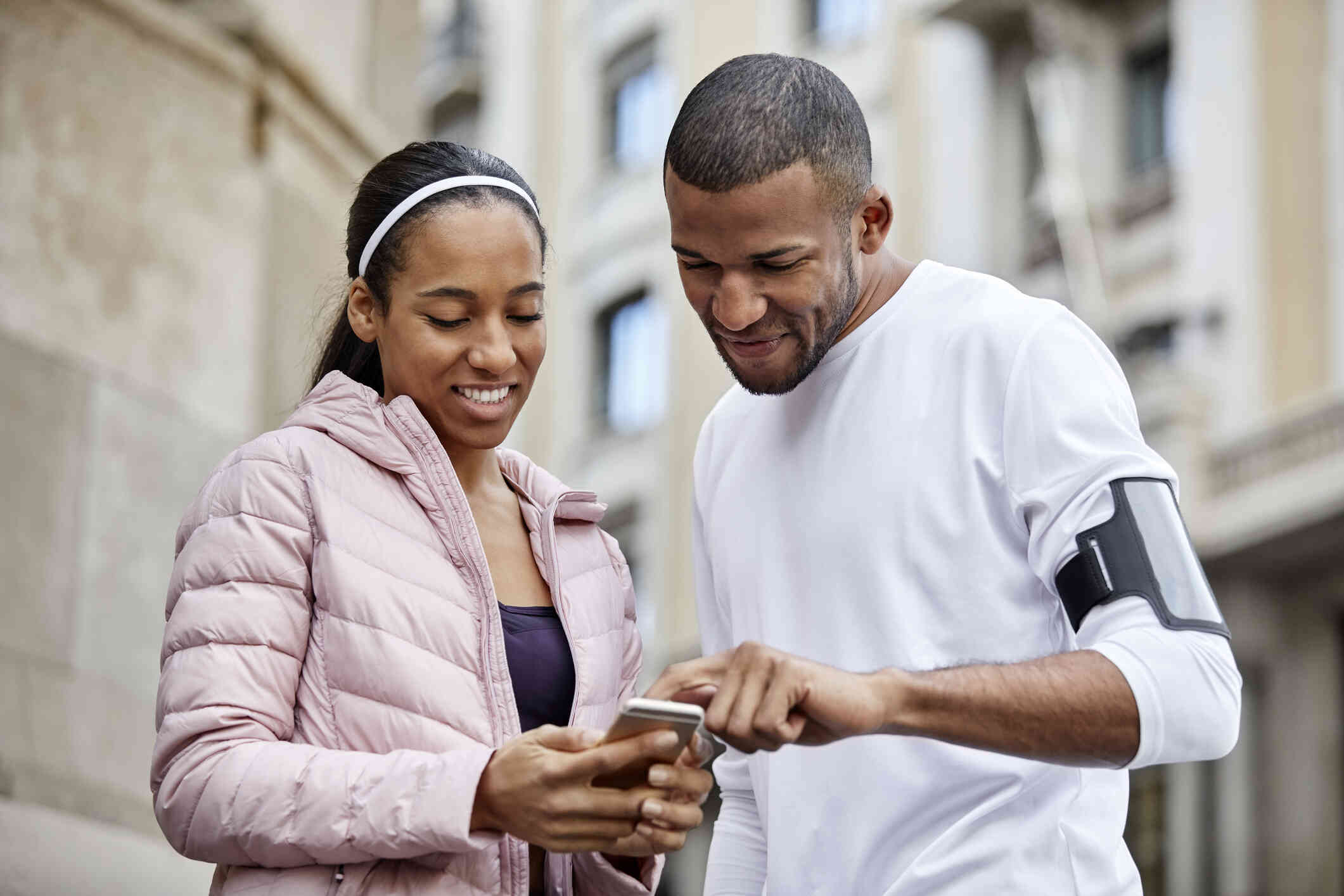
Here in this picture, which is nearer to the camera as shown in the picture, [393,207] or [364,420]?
[364,420]

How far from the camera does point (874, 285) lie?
120 inches

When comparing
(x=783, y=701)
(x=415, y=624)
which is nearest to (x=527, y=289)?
(x=415, y=624)

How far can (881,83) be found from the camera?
2080cm

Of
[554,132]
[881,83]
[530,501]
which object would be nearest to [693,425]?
[881,83]

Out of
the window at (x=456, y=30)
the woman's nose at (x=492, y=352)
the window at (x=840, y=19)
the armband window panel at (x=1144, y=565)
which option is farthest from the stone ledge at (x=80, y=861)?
the window at (x=456, y=30)

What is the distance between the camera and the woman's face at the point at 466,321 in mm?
2760

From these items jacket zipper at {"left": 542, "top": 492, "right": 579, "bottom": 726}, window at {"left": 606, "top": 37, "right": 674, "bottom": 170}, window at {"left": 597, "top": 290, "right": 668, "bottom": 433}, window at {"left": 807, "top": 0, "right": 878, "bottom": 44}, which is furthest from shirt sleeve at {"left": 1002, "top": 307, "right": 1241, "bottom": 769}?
window at {"left": 606, "top": 37, "right": 674, "bottom": 170}

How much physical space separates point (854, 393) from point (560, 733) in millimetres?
885

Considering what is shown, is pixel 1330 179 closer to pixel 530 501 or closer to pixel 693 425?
pixel 693 425

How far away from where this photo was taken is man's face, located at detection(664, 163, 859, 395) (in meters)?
2.74

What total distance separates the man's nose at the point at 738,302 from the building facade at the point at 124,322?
217 cm

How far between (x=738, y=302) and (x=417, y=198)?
1.75 feet

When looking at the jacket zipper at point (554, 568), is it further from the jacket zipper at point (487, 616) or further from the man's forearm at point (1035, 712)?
the man's forearm at point (1035, 712)

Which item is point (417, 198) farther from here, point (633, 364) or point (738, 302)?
point (633, 364)
